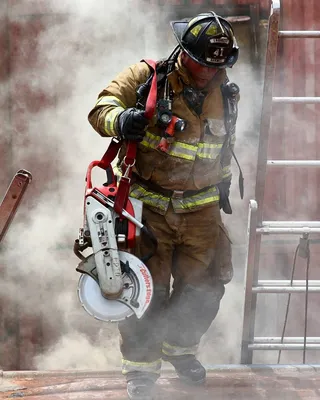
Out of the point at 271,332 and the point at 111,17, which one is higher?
the point at 111,17

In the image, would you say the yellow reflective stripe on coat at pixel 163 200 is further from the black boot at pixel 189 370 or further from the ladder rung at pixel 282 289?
the black boot at pixel 189 370

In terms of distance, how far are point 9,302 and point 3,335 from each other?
10.1 inches

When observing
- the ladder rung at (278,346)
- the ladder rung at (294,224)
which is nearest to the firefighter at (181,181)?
the ladder rung at (294,224)

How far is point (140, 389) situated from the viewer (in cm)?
370

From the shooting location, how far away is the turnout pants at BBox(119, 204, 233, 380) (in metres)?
3.76

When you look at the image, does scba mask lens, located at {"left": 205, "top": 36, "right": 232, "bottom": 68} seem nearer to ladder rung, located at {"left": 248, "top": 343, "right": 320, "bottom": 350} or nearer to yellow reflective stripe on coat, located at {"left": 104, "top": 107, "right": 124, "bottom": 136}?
yellow reflective stripe on coat, located at {"left": 104, "top": 107, "right": 124, "bottom": 136}

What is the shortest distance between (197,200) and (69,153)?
1.82 meters

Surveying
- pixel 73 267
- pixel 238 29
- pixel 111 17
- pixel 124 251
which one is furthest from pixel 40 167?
pixel 124 251

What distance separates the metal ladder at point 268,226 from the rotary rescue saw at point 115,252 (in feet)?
2.12

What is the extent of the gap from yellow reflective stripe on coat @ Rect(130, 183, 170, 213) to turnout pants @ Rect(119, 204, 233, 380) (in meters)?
0.05

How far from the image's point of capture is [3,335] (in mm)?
5480

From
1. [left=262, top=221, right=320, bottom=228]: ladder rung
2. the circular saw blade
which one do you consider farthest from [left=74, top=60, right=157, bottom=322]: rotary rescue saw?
[left=262, top=221, right=320, bottom=228]: ladder rung

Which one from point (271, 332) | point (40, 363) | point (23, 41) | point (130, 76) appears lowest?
point (40, 363)

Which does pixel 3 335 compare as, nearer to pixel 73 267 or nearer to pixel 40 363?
pixel 40 363
